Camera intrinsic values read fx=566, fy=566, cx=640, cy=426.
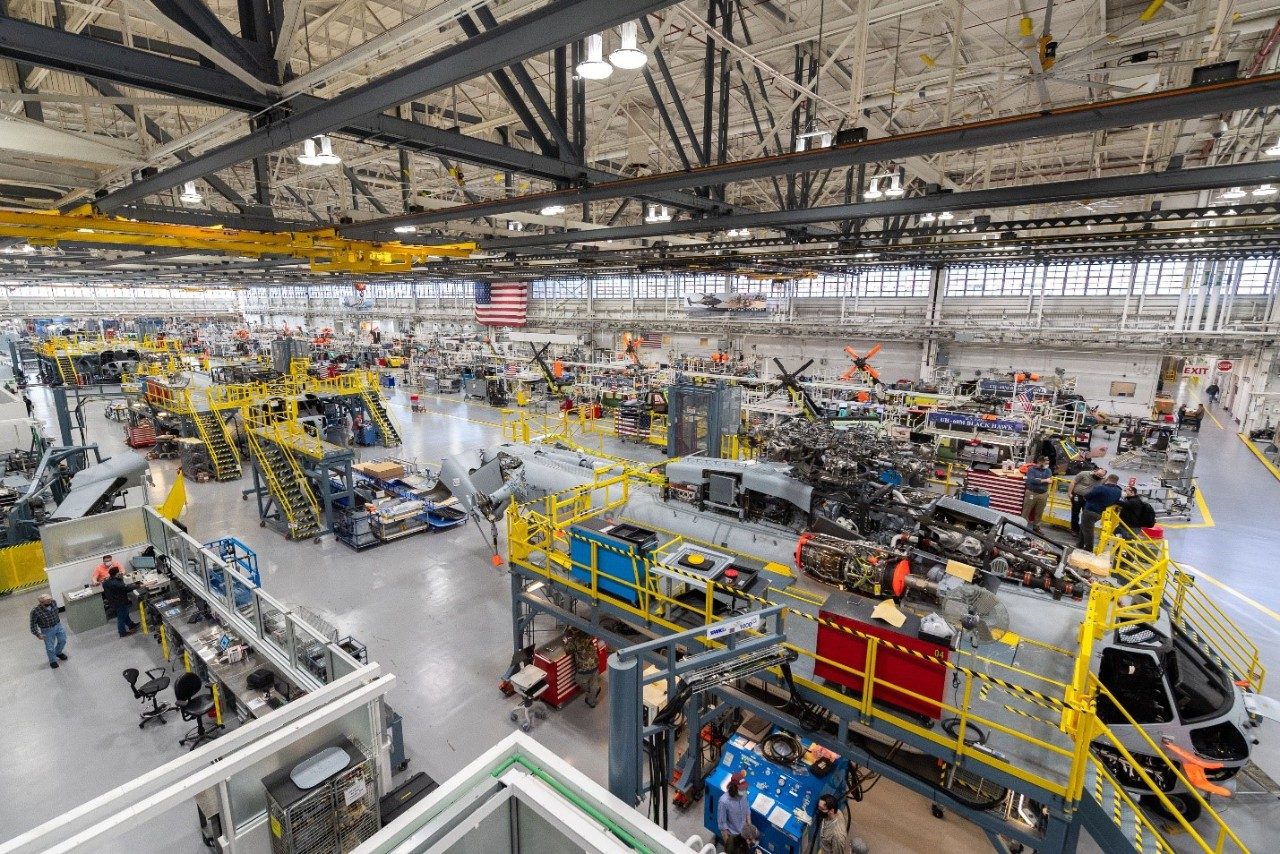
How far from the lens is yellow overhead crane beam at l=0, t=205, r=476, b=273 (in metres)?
11.6

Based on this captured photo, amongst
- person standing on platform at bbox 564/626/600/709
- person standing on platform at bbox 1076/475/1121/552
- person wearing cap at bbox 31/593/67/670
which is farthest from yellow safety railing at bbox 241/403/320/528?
person standing on platform at bbox 1076/475/1121/552

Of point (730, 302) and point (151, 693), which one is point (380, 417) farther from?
point (730, 302)

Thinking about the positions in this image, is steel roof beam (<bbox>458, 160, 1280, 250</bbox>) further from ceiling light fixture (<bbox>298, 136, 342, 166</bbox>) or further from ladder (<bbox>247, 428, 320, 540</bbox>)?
ladder (<bbox>247, 428, 320, 540</bbox>)

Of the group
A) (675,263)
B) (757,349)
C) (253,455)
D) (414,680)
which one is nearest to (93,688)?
(414,680)

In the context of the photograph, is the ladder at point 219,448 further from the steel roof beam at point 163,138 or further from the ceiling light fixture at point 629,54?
the ceiling light fixture at point 629,54

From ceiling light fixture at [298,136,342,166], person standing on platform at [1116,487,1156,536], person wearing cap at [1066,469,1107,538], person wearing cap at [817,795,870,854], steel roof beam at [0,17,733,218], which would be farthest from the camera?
person wearing cap at [1066,469,1107,538]

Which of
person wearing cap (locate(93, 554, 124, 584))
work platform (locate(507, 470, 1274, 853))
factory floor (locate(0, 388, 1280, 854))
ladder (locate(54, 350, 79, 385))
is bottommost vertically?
factory floor (locate(0, 388, 1280, 854))

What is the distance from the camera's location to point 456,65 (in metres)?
4.66

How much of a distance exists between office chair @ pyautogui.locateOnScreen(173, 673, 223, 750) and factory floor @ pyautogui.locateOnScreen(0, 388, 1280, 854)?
32 centimetres

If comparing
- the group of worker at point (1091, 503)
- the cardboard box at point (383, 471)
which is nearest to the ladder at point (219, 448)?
the cardboard box at point (383, 471)

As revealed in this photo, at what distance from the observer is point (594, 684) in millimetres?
9406

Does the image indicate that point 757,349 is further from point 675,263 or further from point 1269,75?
point 1269,75

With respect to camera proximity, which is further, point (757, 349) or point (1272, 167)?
point (757, 349)

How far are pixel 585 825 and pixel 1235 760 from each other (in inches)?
341
